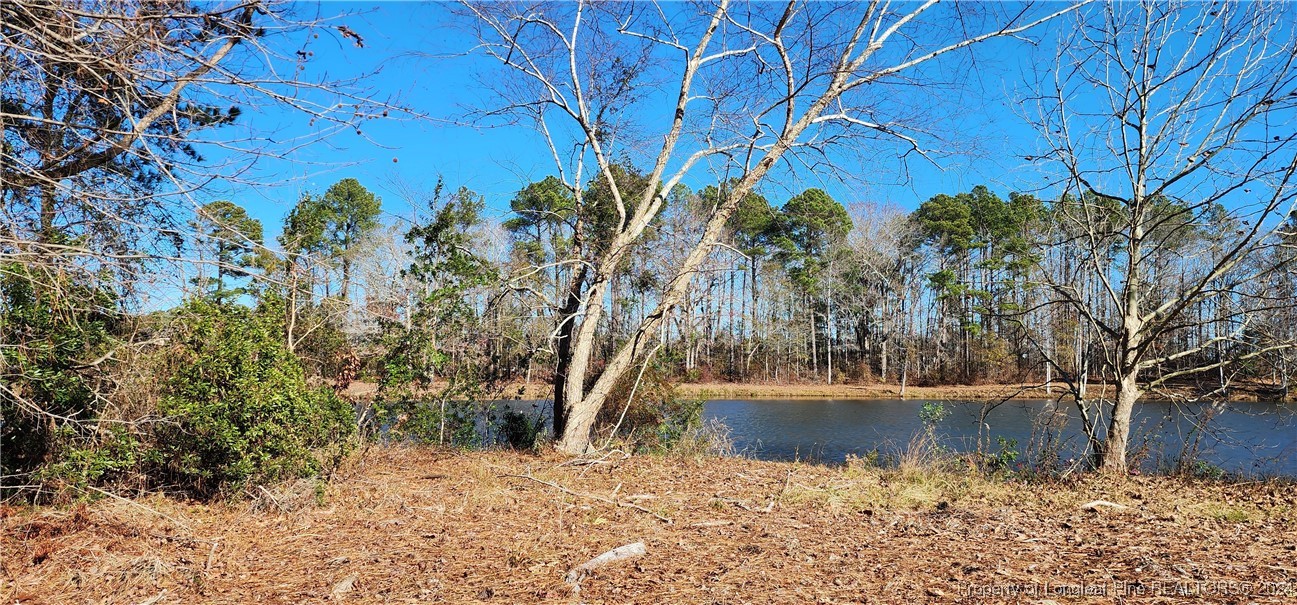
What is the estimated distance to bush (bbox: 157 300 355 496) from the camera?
4934 mm

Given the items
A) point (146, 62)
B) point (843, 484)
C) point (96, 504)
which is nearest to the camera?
point (146, 62)

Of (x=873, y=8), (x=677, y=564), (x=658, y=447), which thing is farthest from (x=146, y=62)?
(x=658, y=447)

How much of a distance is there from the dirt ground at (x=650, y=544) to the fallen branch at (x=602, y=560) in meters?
0.05

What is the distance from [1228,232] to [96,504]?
1005 centimetres

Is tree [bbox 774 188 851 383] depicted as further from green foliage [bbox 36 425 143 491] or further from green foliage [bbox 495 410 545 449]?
green foliage [bbox 36 425 143 491]

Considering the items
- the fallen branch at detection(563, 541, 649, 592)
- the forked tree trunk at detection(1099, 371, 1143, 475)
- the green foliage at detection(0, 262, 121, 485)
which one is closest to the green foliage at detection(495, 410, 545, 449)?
the green foliage at detection(0, 262, 121, 485)

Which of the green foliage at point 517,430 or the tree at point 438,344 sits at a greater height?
the tree at point 438,344

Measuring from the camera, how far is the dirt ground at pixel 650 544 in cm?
351

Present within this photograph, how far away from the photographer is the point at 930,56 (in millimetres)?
7648

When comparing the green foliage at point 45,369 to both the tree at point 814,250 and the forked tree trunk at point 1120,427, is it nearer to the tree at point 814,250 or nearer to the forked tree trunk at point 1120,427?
the forked tree trunk at point 1120,427

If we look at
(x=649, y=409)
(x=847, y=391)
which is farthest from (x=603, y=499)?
(x=847, y=391)

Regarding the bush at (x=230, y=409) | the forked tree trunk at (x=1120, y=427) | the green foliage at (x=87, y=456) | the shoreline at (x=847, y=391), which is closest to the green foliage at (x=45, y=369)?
the green foliage at (x=87, y=456)

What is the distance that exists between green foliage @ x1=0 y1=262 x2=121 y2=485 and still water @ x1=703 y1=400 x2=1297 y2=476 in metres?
8.19

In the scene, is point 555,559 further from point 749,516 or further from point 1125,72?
point 1125,72
